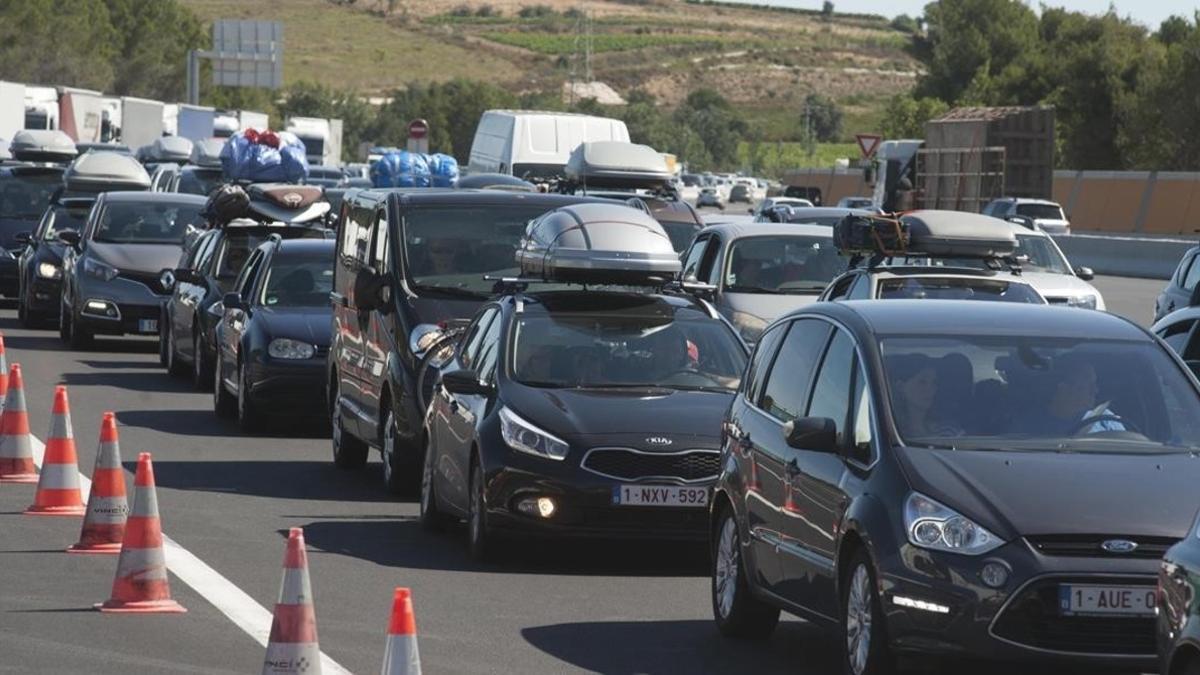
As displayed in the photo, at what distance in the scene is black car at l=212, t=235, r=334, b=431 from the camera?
20688 millimetres

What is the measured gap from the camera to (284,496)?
16.5m

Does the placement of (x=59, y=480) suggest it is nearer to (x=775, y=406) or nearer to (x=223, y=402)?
(x=775, y=406)

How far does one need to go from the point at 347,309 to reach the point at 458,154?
385ft

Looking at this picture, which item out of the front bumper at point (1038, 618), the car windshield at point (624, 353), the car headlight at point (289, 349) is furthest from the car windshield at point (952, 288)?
the front bumper at point (1038, 618)

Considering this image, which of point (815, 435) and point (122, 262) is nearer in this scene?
point (815, 435)

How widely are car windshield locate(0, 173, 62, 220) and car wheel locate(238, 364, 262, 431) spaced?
17441mm

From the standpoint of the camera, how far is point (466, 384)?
1388 cm

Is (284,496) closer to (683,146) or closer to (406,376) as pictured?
(406,376)

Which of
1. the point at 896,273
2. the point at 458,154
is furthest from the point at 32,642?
the point at 458,154

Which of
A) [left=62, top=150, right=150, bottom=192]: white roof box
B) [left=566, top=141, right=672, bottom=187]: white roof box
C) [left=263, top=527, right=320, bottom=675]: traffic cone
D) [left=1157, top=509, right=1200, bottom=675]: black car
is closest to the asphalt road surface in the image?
[left=263, top=527, right=320, bottom=675]: traffic cone

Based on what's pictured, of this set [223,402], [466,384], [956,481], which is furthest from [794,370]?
[223,402]

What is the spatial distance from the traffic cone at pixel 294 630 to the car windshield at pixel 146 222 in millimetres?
22020

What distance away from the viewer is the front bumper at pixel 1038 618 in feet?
29.0

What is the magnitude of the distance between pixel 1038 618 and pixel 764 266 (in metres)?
14.6
